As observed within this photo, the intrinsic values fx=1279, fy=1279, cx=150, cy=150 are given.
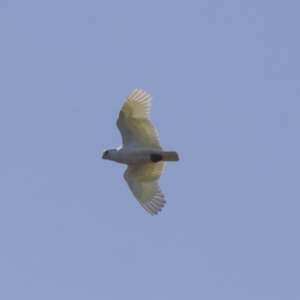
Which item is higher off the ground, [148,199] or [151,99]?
[151,99]

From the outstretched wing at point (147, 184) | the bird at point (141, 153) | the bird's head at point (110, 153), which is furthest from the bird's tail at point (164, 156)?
the bird's head at point (110, 153)

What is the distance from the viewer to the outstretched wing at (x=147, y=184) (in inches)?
1411

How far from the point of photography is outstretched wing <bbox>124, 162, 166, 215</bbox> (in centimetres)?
3584

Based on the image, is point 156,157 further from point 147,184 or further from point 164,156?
point 147,184

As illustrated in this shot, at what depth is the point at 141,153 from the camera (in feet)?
115

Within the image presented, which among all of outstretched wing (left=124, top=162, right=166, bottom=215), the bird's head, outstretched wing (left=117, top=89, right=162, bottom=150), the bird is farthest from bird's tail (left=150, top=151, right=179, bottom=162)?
the bird's head

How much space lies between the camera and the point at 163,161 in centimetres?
3575

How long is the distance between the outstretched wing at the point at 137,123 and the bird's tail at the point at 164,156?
41 centimetres

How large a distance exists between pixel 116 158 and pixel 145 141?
3.06 ft

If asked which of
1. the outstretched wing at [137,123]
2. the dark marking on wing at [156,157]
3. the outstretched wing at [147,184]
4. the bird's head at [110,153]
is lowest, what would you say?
the outstretched wing at [147,184]

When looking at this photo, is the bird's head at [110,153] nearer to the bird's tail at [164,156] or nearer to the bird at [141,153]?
the bird at [141,153]

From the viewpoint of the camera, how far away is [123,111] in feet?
114

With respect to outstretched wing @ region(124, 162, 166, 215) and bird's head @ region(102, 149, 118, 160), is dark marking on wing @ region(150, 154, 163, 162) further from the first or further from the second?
bird's head @ region(102, 149, 118, 160)

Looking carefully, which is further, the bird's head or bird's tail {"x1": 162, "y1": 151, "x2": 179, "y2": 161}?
the bird's head
